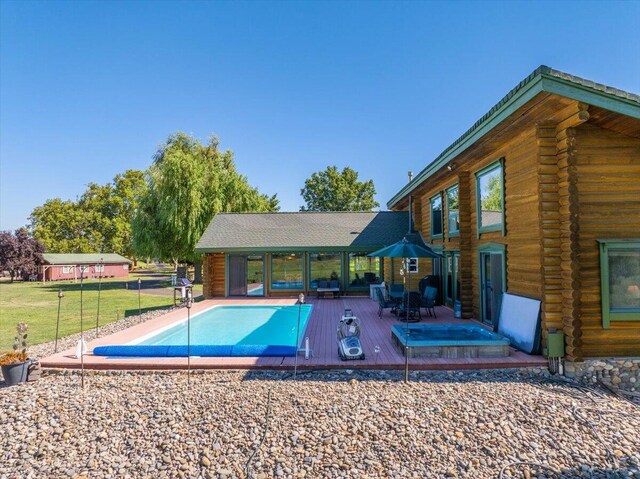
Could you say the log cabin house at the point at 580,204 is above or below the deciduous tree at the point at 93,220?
below

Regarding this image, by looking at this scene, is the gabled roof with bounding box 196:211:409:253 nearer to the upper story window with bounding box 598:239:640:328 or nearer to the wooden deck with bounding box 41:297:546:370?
the wooden deck with bounding box 41:297:546:370

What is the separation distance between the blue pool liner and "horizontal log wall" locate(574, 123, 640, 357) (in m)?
5.14

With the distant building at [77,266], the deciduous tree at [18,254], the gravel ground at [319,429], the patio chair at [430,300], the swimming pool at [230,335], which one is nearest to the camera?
the gravel ground at [319,429]

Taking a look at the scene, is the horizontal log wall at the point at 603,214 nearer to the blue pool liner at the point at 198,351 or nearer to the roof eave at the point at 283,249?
the blue pool liner at the point at 198,351

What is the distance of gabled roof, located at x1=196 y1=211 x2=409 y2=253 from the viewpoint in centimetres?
1518

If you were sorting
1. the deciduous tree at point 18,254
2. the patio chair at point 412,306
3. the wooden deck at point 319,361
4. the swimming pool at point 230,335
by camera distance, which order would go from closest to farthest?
the wooden deck at point 319,361 → the swimming pool at point 230,335 → the patio chair at point 412,306 → the deciduous tree at point 18,254

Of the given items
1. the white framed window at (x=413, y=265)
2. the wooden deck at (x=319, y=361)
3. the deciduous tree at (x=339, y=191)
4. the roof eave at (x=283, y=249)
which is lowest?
the wooden deck at (x=319, y=361)

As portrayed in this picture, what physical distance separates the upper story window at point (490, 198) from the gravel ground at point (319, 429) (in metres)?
3.91

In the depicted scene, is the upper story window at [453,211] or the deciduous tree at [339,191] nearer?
the upper story window at [453,211]

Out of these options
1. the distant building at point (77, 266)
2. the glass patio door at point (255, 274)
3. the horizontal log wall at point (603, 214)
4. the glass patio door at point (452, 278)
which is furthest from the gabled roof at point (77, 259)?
the horizontal log wall at point (603, 214)

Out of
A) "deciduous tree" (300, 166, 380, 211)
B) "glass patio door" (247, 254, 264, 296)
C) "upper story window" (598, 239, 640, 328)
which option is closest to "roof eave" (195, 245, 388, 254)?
"glass patio door" (247, 254, 264, 296)

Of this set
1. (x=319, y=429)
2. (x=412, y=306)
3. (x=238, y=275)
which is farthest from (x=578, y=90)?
(x=238, y=275)

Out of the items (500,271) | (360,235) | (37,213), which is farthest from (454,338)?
(37,213)

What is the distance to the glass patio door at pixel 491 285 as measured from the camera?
316 inches
